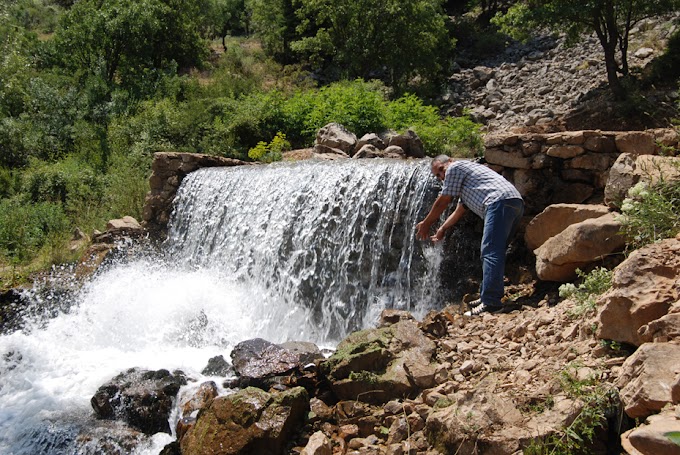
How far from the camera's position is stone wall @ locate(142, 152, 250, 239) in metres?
9.00

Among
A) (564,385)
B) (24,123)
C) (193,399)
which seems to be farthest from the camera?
(24,123)

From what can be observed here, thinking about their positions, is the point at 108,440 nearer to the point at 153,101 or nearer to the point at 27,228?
the point at 27,228

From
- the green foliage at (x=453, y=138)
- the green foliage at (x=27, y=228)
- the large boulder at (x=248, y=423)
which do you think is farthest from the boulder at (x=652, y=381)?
the green foliage at (x=27, y=228)

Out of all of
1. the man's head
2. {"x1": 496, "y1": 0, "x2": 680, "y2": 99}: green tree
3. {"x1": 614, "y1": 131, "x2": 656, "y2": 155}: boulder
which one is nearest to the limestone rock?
the man's head

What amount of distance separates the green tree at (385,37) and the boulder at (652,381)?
1447cm

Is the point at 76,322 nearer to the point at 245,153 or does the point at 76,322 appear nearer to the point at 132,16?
the point at 245,153

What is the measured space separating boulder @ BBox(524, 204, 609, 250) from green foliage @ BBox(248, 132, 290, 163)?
620 centimetres

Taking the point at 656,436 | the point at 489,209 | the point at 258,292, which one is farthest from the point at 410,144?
the point at 656,436

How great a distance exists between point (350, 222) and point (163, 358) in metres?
2.65

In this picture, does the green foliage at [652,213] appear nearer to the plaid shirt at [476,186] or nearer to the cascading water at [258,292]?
the plaid shirt at [476,186]

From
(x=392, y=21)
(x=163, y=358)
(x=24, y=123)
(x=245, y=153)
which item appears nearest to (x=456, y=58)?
(x=392, y=21)

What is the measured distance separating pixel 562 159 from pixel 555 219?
88cm

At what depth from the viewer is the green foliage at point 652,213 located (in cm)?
314

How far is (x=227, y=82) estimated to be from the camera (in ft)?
50.8
